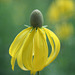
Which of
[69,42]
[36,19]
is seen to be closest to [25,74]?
[69,42]

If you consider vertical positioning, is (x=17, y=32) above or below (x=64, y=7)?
below

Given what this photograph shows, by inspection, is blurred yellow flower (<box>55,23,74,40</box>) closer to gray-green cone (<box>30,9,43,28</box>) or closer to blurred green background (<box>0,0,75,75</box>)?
blurred green background (<box>0,0,75,75</box>)

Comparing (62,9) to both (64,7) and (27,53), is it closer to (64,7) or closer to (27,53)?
(64,7)

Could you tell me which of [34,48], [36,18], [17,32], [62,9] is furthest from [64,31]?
[34,48]

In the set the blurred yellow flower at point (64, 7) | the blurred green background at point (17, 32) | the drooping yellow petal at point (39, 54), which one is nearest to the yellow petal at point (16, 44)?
the drooping yellow petal at point (39, 54)

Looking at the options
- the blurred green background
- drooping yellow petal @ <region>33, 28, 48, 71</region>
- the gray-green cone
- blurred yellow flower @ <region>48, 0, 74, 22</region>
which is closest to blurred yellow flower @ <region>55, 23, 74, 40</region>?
the blurred green background

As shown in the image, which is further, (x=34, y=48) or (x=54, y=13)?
(x=54, y=13)

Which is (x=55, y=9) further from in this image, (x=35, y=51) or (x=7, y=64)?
(x=35, y=51)
